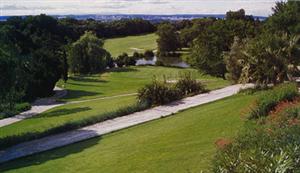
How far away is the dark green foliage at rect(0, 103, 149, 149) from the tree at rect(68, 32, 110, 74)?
4790 cm

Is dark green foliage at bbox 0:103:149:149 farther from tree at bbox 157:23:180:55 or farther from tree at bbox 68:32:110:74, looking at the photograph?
tree at bbox 157:23:180:55

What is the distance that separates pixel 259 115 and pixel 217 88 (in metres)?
13.2

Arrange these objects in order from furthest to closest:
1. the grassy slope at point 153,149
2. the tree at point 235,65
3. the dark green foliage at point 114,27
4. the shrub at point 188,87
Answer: the dark green foliage at point 114,27 → the tree at point 235,65 → the shrub at point 188,87 → the grassy slope at point 153,149

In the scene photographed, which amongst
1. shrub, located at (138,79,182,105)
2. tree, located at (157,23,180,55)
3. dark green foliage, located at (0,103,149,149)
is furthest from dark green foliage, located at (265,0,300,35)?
tree, located at (157,23,180,55)

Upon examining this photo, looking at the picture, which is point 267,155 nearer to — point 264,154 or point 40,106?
point 264,154

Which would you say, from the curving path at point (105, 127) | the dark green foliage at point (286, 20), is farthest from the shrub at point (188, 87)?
the dark green foliage at point (286, 20)

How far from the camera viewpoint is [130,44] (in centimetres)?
12744

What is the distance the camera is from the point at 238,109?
59.0ft

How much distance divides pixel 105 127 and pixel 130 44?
10718 cm

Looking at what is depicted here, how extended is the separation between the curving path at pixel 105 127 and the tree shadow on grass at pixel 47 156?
54cm

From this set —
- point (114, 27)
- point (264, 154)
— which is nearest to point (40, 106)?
point (264, 154)

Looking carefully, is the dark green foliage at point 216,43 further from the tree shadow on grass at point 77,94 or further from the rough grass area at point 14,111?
the rough grass area at point 14,111

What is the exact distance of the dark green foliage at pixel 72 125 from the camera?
2027cm

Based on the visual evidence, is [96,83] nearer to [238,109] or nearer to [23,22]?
[23,22]
